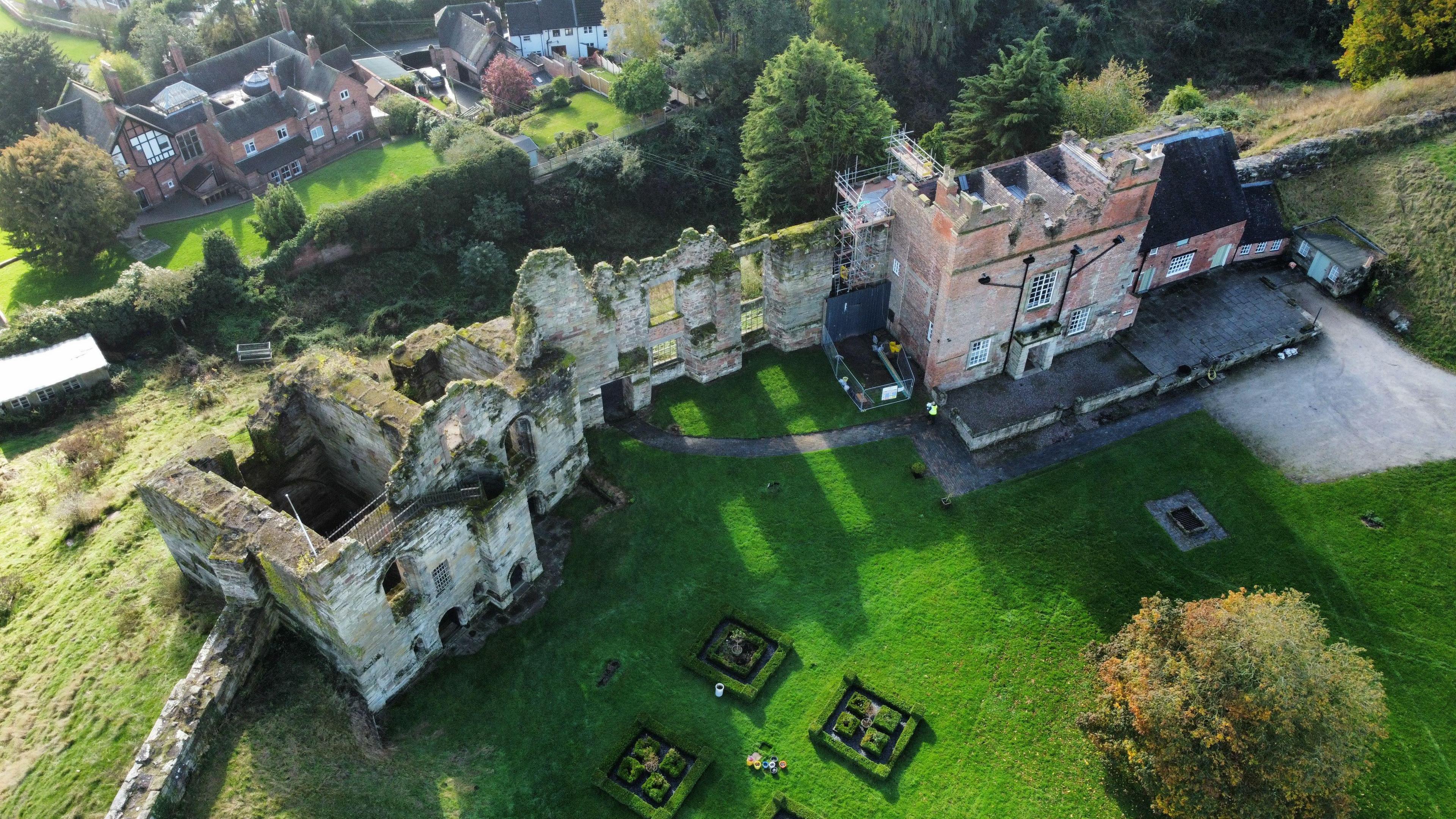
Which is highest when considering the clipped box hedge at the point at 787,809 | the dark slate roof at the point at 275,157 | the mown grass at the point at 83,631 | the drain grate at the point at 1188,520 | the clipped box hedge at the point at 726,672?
the dark slate roof at the point at 275,157

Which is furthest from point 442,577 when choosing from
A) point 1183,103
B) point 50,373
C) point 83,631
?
point 1183,103

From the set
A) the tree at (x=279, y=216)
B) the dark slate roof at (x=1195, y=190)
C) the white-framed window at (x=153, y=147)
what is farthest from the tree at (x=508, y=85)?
the dark slate roof at (x=1195, y=190)

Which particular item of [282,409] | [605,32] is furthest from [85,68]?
[282,409]

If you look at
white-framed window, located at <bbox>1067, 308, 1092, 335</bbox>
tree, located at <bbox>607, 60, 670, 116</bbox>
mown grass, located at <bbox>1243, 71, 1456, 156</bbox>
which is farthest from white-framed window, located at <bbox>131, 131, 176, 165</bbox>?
mown grass, located at <bbox>1243, 71, 1456, 156</bbox>

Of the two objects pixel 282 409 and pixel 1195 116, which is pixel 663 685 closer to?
pixel 282 409

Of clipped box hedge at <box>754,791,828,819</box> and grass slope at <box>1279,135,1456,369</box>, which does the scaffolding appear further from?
clipped box hedge at <box>754,791,828,819</box>

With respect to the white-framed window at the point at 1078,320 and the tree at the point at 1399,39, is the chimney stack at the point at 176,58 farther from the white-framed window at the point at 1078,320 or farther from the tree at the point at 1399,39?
the tree at the point at 1399,39
